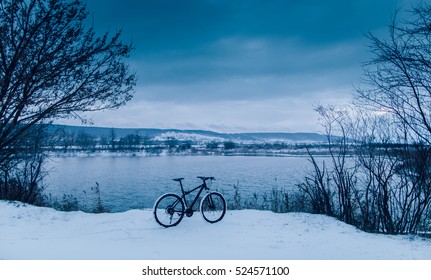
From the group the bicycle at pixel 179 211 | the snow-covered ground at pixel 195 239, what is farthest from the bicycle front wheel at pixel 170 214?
the snow-covered ground at pixel 195 239

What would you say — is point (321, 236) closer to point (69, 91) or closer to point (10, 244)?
point (10, 244)

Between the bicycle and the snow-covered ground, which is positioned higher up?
the bicycle

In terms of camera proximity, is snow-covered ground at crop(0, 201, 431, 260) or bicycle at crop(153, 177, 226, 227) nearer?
snow-covered ground at crop(0, 201, 431, 260)

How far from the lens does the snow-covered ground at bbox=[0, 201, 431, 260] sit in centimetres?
490

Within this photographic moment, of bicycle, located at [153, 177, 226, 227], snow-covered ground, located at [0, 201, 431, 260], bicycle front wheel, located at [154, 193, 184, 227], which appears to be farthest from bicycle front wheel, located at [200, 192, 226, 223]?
bicycle front wheel, located at [154, 193, 184, 227]

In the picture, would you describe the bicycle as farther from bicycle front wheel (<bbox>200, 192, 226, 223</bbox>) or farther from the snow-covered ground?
the snow-covered ground

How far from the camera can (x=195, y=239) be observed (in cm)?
569

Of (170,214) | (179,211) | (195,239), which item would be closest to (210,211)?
(179,211)

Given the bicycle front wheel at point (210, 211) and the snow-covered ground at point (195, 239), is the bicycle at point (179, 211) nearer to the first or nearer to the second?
the bicycle front wheel at point (210, 211)

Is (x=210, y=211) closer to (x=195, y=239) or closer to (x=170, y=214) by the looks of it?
(x=170, y=214)

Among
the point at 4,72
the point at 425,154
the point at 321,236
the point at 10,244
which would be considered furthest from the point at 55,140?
the point at 425,154

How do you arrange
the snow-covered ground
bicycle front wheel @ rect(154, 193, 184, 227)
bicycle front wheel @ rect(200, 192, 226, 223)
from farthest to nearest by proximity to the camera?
bicycle front wheel @ rect(200, 192, 226, 223) < bicycle front wheel @ rect(154, 193, 184, 227) < the snow-covered ground

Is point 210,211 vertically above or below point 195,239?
above

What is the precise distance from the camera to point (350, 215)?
8.09m
